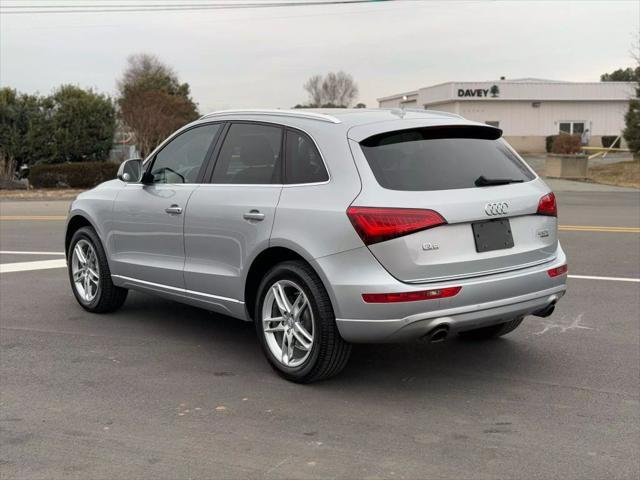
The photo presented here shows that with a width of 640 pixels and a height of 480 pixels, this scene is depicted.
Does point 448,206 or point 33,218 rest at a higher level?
point 448,206

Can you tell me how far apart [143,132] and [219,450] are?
30.0 meters

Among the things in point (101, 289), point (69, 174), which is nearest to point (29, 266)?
point (101, 289)

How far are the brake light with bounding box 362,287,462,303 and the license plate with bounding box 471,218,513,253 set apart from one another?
14.8 inches

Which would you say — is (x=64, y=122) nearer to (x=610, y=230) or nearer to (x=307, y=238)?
(x=610, y=230)

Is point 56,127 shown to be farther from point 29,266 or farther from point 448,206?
point 448,206

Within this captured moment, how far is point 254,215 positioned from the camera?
16.1 ft

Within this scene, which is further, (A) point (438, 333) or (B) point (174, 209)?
(B) point (174, 209)

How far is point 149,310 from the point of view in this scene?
695 cm

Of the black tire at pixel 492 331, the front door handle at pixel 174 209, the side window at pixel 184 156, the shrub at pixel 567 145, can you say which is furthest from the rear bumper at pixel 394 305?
the shrub at pixel 567 145

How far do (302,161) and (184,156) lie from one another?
54.3 inches

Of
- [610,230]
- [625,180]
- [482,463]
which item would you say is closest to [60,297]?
[482,463]

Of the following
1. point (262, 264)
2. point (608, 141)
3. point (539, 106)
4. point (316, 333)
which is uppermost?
point (539, 106)

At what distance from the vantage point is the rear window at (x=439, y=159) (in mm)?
4492

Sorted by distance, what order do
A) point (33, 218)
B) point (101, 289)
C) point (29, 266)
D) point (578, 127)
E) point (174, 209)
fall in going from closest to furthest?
point (174, 209) < point (101, 289) < point (29, 266) < point (33, 218) < point (578, 127)
